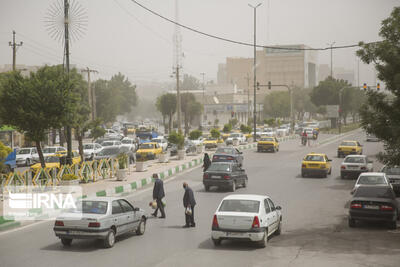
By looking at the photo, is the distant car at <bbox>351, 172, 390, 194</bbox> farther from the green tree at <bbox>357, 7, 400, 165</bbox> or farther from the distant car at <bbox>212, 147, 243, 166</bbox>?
the distant car at <bbox>212, 147, 243, 166</bbox>

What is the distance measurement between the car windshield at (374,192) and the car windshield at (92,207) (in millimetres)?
8565

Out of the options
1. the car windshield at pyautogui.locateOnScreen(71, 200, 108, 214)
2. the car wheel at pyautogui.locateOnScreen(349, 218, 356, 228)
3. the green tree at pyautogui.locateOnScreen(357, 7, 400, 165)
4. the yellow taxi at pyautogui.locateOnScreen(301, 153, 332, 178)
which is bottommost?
the car wheel at pyautogui.locateOnScreen(349, 218, 356, 228)

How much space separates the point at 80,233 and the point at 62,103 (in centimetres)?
1544

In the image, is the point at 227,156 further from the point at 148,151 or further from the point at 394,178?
the point at 394,178

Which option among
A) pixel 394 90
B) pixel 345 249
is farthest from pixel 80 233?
pixel 394 90

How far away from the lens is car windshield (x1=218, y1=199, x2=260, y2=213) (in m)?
14.2

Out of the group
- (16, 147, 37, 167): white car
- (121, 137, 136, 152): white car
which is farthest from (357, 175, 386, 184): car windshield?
(121, 137, 136, 152): white car

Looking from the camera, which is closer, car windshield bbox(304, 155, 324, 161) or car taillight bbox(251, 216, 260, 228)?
car taillight bbox(251, 216, 260, 228)

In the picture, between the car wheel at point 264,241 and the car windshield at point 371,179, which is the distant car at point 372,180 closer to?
the car windshield at point 371,179

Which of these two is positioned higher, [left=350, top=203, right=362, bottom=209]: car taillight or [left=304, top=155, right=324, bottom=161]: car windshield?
[left=304, top=155, right=324, bottom=161]: car windshield

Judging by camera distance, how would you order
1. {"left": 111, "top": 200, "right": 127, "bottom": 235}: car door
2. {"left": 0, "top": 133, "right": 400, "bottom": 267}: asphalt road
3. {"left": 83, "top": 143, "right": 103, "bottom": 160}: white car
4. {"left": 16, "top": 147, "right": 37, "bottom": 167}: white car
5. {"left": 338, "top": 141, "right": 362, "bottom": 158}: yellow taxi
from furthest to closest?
{"left": 83, "top": 143, "right": 103, "bottom": 160}: white car < {"left": 338, "top": 141, "right": 362, "bottom": 158}: yellow taxi < {"left": 16, "top": 147, "right": 37, "bottom": 167}: white car < {"left": 111, "top": 200, "right": 127, "bottom": 235}: car door < {"left": 0, "top": 133, "right": 400, "bottom": 267}: asphalt road

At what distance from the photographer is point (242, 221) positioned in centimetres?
1377

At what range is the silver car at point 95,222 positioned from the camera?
531 inches

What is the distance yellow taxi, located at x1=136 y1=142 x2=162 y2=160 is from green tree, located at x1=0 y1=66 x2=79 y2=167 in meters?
16.4
